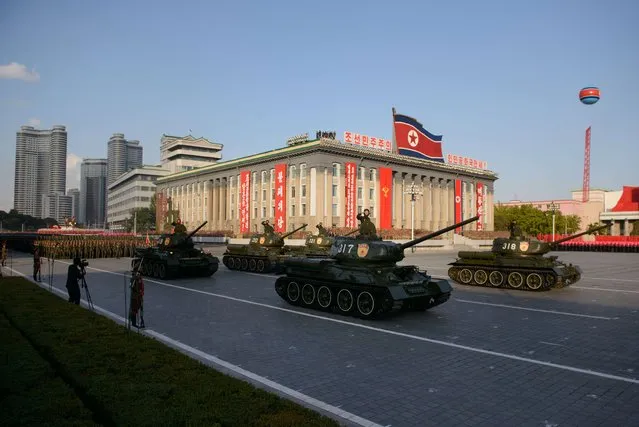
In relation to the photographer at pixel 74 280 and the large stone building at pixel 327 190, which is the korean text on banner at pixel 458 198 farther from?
the photographer at pixel 74 280

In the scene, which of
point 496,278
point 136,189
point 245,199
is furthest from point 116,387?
point 136,189

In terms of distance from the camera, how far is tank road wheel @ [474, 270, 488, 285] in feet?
70.4

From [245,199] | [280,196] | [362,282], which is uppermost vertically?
[245,199]

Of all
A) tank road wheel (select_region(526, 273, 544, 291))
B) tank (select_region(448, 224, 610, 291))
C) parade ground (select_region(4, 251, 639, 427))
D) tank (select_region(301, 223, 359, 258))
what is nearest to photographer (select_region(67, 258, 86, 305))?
parade ground (select_region(4, 251, 639, 427))

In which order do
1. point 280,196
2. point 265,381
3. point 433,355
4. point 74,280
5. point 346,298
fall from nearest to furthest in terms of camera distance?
point 265,381, point 433,355, point 346,298, point 74,280, point 280,196

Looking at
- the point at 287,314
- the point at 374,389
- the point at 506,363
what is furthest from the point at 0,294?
the point at 506,363

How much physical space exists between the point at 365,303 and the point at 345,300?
902 mm

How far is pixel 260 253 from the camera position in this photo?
27.2m

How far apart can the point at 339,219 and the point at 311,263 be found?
170 feet

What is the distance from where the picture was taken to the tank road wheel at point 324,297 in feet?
47.9

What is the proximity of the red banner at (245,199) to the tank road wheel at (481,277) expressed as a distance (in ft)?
198

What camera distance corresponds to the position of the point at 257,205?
7788cm

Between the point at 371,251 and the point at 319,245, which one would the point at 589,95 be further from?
the point at 371,251

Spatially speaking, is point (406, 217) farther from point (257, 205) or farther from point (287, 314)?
point (287, 314)
